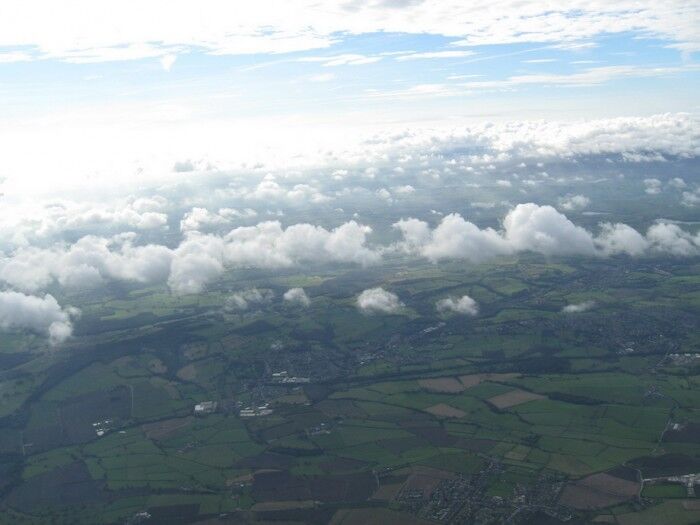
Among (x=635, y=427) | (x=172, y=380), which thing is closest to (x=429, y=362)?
(x=635, y=427)

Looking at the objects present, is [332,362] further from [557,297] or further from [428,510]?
[557,297]

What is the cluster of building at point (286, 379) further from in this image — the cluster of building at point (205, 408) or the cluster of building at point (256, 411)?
the cluster of building at point (205, 408)

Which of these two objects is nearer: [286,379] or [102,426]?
[102,426]

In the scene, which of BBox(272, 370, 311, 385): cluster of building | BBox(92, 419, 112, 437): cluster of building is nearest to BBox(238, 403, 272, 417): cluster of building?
BBox(272, 370, 311, 385): cluster of building

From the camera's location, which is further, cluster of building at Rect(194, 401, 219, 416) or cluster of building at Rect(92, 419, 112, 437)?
cluster of building at Rect(194, 401, 219, 416)

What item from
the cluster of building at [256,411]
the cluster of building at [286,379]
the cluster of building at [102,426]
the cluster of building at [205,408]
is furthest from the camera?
the cluster of building at [286,379]

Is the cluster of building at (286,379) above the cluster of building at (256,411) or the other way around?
the other way around

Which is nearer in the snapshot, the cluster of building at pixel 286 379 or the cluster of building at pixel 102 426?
the cluster of building at pixel 102 426

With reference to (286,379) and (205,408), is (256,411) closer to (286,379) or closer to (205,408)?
(205,408)

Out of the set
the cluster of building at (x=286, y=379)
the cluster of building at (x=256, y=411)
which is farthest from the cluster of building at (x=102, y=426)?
the cluster of building at (x=286, y=379)

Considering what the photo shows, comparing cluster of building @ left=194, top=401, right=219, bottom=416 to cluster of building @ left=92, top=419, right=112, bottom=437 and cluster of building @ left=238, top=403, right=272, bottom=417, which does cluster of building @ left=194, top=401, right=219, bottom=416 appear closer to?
cluster of building @ left=238, top=403, right=272, bottom=417

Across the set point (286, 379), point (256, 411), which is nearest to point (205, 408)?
point (256, 411)
